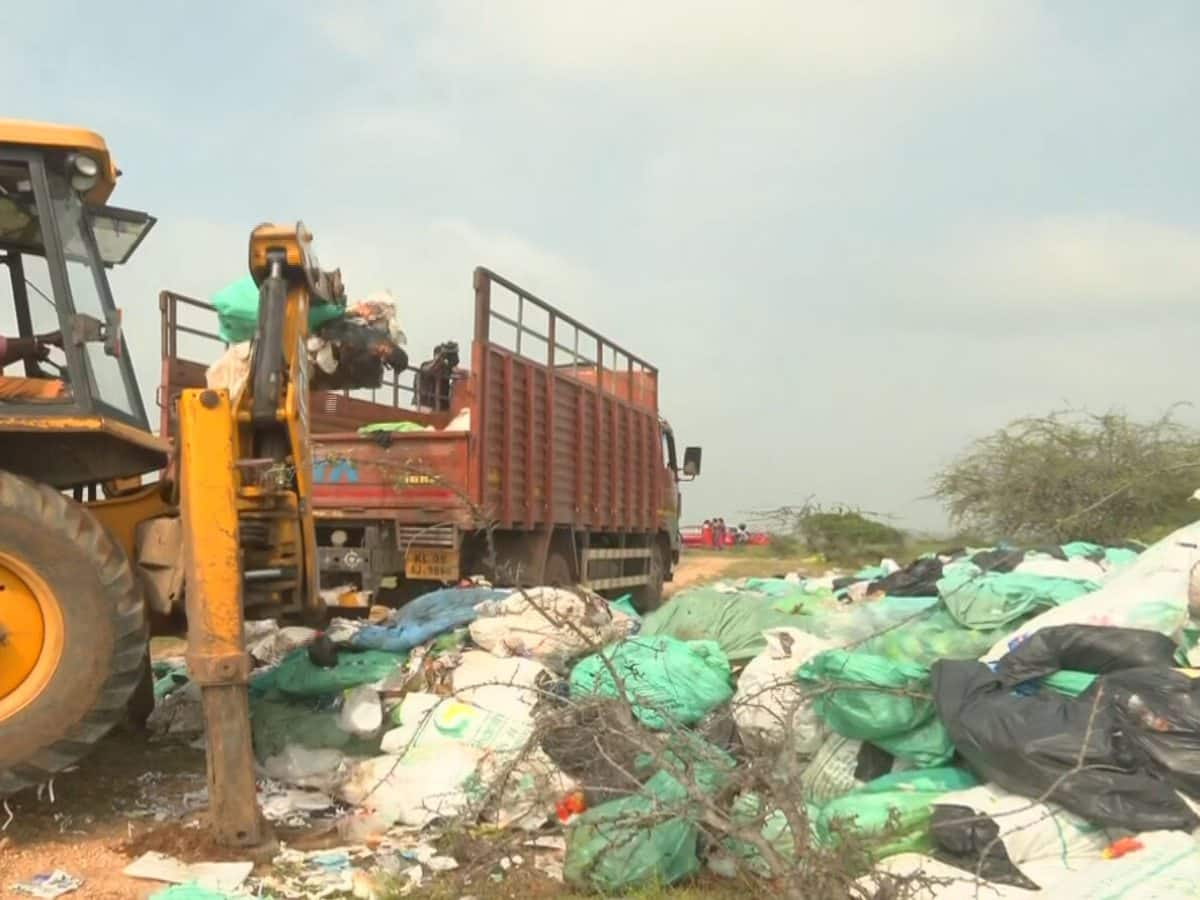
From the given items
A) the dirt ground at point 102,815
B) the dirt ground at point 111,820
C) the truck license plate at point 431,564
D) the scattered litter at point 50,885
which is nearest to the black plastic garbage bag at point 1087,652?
the dirt ground at point 111,820

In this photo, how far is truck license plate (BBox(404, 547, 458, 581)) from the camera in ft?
23.0

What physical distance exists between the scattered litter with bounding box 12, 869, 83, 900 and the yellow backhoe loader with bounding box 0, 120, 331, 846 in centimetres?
35

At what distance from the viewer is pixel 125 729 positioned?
17.1 ft

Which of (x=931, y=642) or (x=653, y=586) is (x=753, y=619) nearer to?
(x=931, y=642)

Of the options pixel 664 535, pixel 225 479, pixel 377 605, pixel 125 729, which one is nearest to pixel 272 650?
pixel 125 729

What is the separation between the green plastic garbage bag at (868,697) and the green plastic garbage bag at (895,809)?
0.54 feet

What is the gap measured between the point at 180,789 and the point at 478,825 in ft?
4.79

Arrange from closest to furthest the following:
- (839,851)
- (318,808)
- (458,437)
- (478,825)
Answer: (839,851) → (478,825) → (318,808) → (458,437)

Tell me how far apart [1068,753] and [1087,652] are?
761 mm

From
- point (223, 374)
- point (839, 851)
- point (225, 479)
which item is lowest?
point (839, 851)

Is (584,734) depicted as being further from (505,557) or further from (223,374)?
(505,557)

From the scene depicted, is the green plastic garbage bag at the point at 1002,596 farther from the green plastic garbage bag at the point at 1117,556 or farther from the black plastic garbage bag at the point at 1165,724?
the black plastic garbage bag at the point at 1165,724

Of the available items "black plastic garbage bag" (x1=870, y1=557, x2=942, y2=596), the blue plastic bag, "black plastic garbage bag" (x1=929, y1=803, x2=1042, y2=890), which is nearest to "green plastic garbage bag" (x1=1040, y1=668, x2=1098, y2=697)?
"black plastic garbage bag" (x1=929, y1=803, x2=1042, y2=890)

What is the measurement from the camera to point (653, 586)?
11945mm
